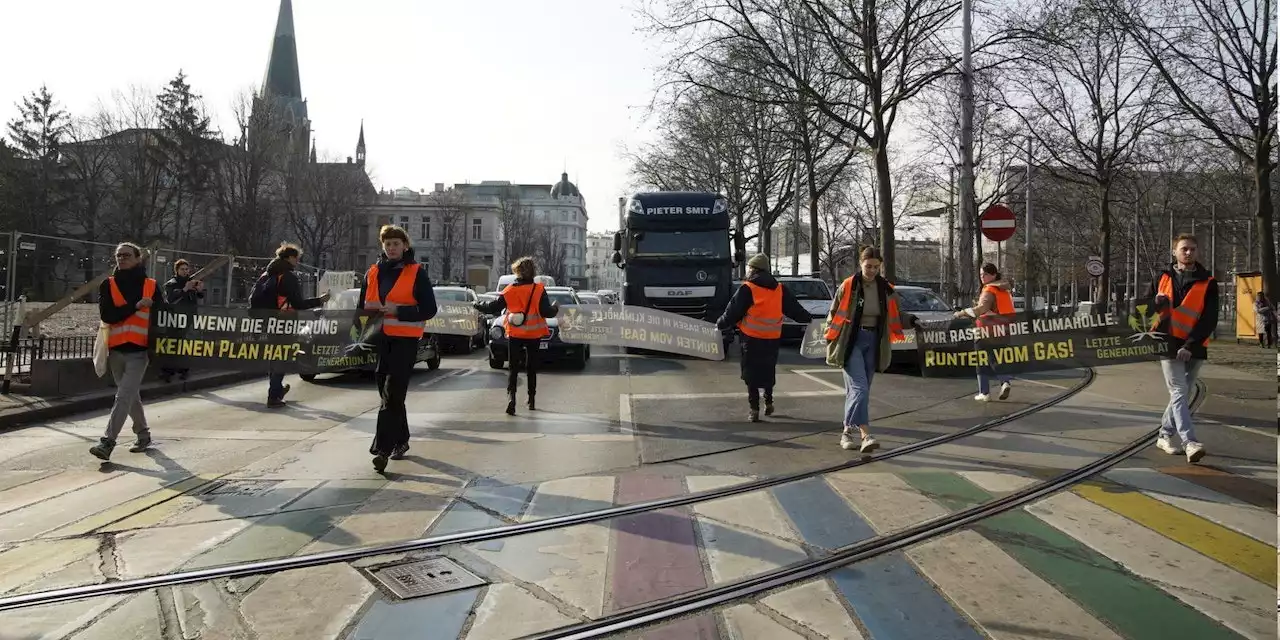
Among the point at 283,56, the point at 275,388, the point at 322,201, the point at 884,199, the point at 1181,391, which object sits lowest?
the point at 275,388

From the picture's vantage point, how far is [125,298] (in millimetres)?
7418

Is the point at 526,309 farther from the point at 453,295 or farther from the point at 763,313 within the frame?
the point at 453,295

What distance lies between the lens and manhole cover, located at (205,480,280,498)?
243 inches

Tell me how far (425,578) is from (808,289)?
66.7 feet

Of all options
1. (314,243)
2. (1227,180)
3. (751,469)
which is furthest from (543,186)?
(751,469)

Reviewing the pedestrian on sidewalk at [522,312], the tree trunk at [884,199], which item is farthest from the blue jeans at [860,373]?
the tree trunk at [884,199]

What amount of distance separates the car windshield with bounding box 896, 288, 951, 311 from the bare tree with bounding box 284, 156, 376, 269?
4056 centimetres

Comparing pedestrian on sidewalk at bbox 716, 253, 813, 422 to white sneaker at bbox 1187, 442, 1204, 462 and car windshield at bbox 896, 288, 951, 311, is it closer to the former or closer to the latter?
white sneaker at bbox 1187, 442, 1204, 462

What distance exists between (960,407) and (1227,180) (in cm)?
3126

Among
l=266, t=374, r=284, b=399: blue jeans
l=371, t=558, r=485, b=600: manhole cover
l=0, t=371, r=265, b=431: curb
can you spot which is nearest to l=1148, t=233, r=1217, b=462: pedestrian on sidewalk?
l=371, t=558, r=485, b=600: manhole cover

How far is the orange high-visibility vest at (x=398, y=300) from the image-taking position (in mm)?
6883

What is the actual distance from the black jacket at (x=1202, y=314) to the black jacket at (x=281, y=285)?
8.56m

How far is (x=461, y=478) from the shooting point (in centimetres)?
668

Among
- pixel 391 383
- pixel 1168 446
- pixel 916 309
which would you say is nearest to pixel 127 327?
pixel 391 383
